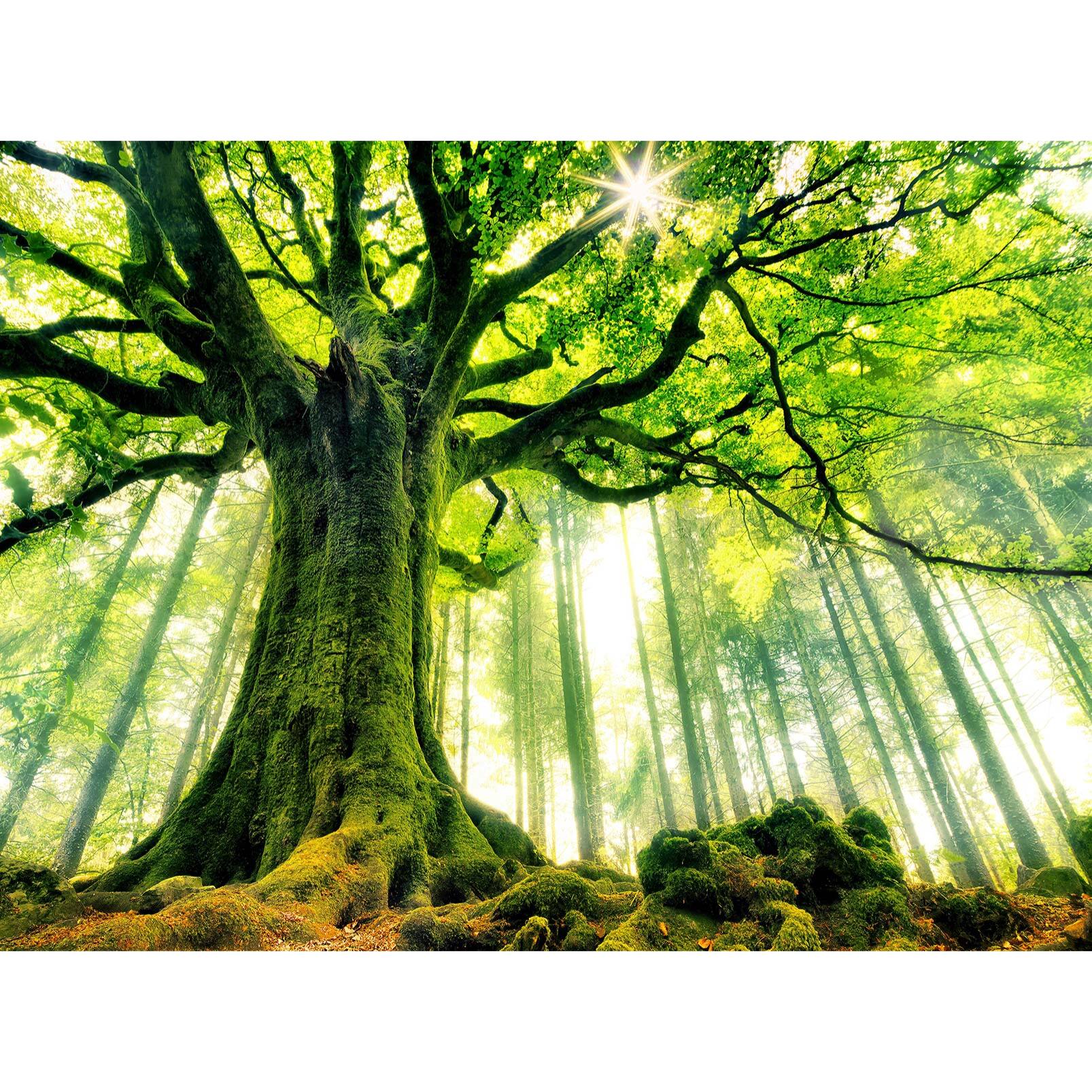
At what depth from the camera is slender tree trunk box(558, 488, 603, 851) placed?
9.45 meters

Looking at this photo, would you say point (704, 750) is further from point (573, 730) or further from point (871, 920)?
point (871, 920)

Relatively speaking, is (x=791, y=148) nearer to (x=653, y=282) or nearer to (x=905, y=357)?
(x=653, y=282)

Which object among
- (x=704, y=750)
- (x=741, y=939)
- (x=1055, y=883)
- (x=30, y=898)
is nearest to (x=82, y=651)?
(x=30, y=898)

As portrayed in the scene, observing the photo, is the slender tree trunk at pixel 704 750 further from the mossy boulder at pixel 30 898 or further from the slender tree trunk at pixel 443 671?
the mossy boulder at pixel 30 898

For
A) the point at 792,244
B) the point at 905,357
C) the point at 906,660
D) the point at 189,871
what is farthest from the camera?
the point at 906,660

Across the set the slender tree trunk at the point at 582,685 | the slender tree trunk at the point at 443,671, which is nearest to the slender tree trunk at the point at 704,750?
the slender tree trunk at the point at 582,685

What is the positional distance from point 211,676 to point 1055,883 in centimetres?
1175

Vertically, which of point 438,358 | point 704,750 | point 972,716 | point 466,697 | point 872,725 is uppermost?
point 438,358

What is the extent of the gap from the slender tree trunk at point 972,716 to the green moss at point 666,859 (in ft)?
14.7

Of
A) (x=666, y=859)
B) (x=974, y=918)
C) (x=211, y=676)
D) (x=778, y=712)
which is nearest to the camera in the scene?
(x=974, y=918)

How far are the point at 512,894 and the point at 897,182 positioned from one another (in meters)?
5.27

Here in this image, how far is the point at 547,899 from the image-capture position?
1.90 meters

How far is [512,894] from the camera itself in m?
1.93
